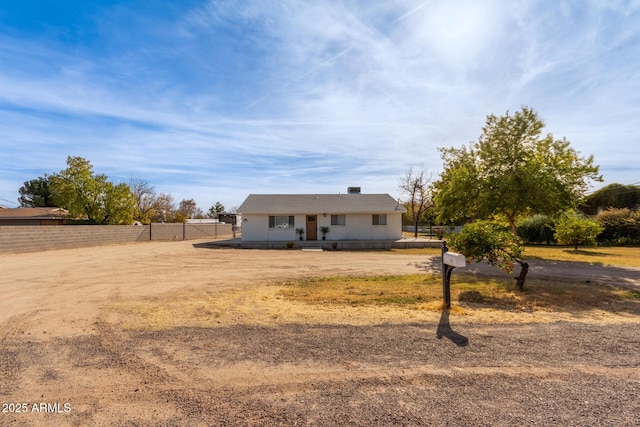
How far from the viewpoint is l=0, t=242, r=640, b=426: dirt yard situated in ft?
8.49

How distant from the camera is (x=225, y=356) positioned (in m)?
3.71

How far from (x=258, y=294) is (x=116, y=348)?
11.7 ft

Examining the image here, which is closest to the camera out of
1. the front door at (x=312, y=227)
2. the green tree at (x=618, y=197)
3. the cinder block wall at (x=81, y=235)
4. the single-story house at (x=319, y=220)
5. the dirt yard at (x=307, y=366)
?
the dirt yard at (x=307, y=366)

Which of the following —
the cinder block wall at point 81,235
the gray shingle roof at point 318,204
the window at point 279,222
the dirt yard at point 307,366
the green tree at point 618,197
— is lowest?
the dirt yard at point 307,366

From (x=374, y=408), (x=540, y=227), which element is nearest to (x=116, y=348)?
(x=374, y=408)

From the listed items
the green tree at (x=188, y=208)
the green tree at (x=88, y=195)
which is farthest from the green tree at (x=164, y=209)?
the green tree at (x=88, y=195)

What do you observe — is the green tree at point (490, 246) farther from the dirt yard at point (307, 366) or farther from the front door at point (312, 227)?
the front door at point (312, 227)

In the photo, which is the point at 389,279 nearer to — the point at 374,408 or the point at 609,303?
the point at 609,303

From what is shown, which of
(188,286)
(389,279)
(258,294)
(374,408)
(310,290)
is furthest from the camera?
(389,279)

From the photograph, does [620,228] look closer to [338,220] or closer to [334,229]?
[338,220]

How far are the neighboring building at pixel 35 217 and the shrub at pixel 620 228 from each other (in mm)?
43085

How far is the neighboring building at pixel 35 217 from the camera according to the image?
98.6 ft

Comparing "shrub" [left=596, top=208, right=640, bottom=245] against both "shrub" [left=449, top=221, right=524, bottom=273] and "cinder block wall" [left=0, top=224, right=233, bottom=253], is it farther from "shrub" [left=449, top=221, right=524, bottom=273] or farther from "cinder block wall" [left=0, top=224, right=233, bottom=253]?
"cinder block wall" [left=0, top=224, right=233, bottom=253]

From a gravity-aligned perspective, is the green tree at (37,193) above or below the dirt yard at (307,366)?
above
